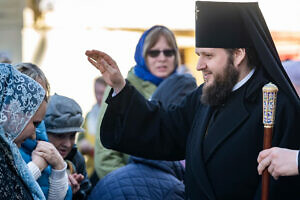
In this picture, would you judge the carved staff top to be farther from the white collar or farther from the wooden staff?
the white collar

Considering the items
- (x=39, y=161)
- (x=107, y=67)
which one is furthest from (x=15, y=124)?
(x=107, y=67)

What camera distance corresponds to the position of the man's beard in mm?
3789

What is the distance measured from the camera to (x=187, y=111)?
420cm

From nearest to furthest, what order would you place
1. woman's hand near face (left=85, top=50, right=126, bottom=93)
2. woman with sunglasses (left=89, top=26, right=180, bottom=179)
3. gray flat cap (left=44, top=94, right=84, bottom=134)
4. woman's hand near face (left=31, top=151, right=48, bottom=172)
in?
woman's hand near face (left=31, top=151, right=48, bottom=172)
woman's hand near face (left=85, top=50, right=126, bottom=93)
gray flat cap (left=44, top=94, right=84, bottom=134)
woman with sunglasses (left=89, top=26, right=180, bottom=179)

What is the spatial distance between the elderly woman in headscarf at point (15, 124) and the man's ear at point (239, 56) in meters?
1.27

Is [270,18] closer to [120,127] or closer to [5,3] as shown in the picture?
[5,3]

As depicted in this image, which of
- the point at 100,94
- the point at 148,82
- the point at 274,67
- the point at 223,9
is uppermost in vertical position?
the point at 223,9

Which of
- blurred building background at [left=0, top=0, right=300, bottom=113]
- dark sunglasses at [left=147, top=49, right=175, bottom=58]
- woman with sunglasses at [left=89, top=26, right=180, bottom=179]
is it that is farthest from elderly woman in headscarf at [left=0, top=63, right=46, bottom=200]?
blurred building background at [left=0, top=0, right=300, bottom=113]

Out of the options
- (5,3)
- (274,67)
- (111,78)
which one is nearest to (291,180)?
(274,67)

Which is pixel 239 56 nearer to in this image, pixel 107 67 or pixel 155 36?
pixel 107 67

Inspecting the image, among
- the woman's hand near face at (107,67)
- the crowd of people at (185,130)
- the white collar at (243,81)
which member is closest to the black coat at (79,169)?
the crowd of people at (185,130)

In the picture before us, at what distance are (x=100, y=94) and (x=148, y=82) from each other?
7.06ft

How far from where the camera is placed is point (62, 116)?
444 cm

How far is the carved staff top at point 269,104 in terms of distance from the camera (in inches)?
128
